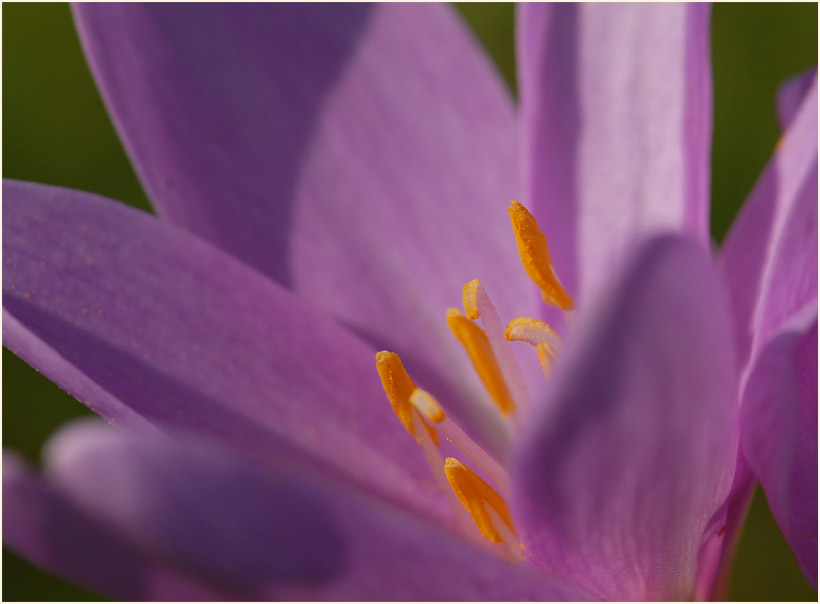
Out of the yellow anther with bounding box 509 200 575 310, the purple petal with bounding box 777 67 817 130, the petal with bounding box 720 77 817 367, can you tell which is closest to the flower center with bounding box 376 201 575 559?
the yellow anther with bounding box 509 200 575 310

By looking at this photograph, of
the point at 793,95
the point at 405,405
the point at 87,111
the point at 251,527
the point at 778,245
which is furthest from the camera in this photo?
the point at 87,111

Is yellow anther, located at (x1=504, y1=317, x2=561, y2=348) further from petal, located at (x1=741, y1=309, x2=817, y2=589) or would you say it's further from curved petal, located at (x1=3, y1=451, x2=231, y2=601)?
curved petal, located at (x1=3, y1=451, x2=231, y2=601)

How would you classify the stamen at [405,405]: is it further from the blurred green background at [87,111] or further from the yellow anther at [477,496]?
the blurred green background at [87,111]

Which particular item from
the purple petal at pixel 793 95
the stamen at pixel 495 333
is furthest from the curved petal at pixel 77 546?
the purple petal at pixel 793 95

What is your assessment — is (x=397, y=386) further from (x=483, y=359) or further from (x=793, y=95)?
(x=793, y=95)

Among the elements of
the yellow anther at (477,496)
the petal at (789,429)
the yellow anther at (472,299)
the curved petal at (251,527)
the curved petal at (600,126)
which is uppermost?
the curved petal at (600,126)

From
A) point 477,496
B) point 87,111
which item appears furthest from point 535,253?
point 87,111
